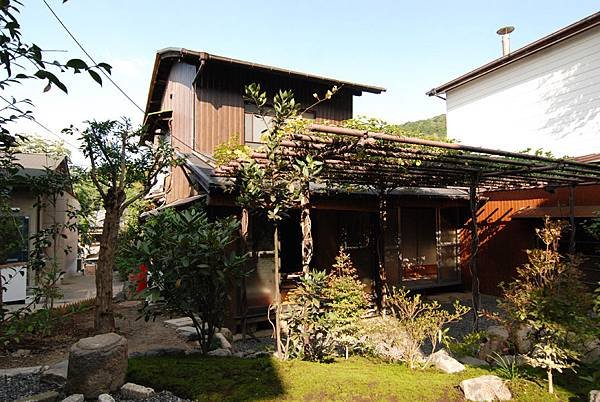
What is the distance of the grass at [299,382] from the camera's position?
3256mm

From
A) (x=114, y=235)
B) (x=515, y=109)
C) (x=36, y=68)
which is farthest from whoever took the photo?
(x=515, y=109)

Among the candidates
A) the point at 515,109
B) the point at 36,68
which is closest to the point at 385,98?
the point at 515,109

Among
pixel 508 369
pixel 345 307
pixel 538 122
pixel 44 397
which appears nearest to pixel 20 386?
pixel 44 397

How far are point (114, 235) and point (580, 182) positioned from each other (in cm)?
881

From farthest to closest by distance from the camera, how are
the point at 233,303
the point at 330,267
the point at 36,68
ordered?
1. the point at 330,267
2. the point at 233,303
3. the point at 36,68

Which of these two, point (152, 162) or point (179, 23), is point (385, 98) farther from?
point (152, 162)

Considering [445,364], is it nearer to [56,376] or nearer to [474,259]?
[474,259]

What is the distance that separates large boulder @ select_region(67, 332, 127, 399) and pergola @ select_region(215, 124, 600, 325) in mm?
2456

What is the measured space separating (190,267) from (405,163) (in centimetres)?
341

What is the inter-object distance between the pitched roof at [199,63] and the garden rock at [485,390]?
7673 mm

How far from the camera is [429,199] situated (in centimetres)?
919

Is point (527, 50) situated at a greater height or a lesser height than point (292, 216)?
greater

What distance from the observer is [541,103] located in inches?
443

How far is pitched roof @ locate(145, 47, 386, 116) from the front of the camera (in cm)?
828
